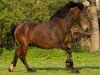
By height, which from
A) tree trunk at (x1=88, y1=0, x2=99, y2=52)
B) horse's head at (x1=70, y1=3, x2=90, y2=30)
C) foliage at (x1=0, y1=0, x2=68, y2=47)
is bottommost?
tree trunk at (x1=88, y1=0, x2=99, y2=52)

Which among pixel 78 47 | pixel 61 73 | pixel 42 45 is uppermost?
pixel 42 45

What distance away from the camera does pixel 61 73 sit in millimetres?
13469

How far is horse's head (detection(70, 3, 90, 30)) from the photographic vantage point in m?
13.9

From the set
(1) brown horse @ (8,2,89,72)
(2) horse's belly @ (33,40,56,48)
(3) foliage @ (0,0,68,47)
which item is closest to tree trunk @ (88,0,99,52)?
(3) foliage @ (0,0,68,47)

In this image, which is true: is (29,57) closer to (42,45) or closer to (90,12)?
(90,12)

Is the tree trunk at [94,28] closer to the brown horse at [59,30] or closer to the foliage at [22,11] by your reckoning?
the foliage at [22,11]

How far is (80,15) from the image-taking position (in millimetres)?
13961

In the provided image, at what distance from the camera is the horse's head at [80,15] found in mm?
13914

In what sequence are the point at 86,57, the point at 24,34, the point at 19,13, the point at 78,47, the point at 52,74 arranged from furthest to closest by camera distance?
the point at 78,47
the point at 19,13
the point at 86,57
the point at 24,34
the point at 52,74

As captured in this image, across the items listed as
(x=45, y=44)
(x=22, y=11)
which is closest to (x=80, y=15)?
(x=45, y=44)

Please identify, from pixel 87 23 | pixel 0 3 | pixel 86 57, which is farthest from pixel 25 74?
pixel 0 3

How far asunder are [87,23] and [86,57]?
37.2 feet

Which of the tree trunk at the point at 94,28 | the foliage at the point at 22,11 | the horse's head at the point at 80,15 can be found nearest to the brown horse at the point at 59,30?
the horse's head at the point at 80,15

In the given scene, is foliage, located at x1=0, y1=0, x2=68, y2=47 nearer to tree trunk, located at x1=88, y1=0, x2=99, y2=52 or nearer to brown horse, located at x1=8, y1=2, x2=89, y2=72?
tree trunk, located at x1=88, y1=0, x2=99, y2=52
